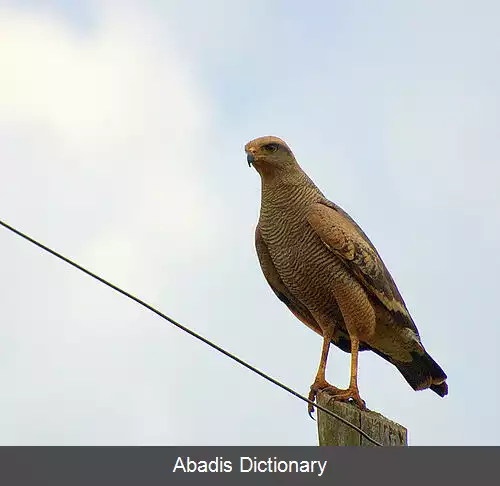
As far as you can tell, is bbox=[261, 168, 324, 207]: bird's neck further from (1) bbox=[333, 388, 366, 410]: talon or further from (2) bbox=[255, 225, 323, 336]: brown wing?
(1) bbox=[333, 388, 366, 410]: talon

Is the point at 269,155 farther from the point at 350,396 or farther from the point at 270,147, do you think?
the point at 350,396

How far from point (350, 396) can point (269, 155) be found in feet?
6.17

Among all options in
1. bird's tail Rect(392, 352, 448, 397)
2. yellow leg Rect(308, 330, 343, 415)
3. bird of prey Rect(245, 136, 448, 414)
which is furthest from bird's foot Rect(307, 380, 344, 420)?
bird's tail Rect(392, 352, 448, 397)

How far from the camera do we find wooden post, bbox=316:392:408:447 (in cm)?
643

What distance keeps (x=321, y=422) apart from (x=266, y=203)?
2080 mm

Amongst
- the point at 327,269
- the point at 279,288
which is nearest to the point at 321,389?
the point at 327,269

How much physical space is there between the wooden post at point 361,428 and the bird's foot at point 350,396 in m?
0.55

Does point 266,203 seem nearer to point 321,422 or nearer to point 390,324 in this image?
point 390,324

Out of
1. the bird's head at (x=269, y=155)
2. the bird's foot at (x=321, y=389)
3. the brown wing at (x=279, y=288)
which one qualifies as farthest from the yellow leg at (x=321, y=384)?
the bird's head at (x=269, y=155)

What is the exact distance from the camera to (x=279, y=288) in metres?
8.38

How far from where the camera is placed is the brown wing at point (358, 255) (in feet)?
26.2

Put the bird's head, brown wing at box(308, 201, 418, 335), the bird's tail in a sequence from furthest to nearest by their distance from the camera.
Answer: the bird's tail < the bird's head < brown wing at box(308, 201, 418, 335)

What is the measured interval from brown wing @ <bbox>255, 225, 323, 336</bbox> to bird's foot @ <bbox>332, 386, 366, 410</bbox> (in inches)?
41.0
